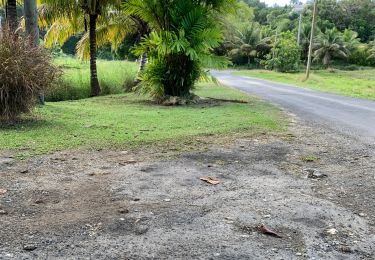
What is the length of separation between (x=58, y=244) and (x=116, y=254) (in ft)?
1.61

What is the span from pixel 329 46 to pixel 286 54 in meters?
11.1

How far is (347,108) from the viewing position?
1459 cm

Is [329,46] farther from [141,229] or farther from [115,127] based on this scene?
[141,229]

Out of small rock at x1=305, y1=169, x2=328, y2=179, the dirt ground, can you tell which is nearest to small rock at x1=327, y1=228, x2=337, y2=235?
the dirt ground

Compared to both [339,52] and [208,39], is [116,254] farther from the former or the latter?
[339,52]

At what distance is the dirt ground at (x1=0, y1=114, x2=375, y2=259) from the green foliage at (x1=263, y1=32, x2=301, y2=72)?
43.5 m

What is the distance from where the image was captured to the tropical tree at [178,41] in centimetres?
1370

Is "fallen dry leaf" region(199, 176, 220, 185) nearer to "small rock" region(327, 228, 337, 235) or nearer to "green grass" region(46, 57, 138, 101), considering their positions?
"small rock" region(327, 228, 337, 235)

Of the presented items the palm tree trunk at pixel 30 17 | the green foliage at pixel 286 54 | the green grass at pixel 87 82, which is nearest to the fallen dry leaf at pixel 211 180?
the palm tree trunk at pixel 30 17

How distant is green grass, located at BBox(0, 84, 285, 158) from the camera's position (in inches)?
273

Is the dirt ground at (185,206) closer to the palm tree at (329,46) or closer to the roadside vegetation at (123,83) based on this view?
the roadside vegetation at (123,83)

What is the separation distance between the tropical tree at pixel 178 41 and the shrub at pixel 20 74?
5.57 meters

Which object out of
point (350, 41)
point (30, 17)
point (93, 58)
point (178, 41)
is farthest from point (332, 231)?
point (350, 41)

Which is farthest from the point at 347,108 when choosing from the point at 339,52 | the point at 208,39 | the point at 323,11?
the point at 323,11
